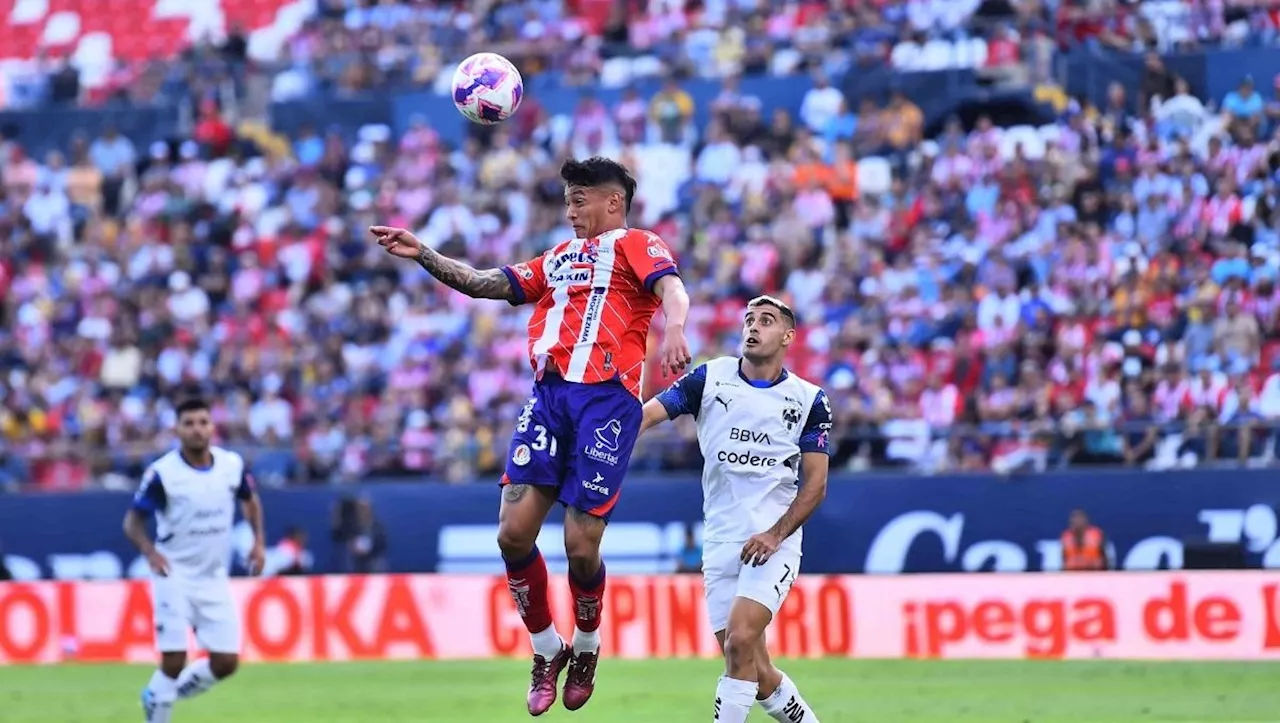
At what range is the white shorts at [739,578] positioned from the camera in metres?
11.7

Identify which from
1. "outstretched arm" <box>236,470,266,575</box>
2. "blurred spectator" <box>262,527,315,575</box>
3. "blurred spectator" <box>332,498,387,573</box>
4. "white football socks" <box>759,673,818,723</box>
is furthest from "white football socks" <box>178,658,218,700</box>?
"blurred spectator" <box>262,527,315,575</box>

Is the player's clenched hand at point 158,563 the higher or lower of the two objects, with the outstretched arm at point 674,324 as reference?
lower

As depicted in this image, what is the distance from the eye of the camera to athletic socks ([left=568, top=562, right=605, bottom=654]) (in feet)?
37.6

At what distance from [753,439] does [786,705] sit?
152 cm

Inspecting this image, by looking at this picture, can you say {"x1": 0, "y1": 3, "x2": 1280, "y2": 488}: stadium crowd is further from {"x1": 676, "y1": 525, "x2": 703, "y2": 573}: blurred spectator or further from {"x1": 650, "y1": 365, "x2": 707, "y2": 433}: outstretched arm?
{"x1": 650, "y1": 365, "x2": 707, "y2": 433}: outstretched arm

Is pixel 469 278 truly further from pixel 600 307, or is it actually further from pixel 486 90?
pixel 486 90

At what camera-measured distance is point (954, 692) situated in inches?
714

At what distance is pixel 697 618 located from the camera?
893 inches

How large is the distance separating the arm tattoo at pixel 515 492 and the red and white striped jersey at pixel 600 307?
24.1 inches

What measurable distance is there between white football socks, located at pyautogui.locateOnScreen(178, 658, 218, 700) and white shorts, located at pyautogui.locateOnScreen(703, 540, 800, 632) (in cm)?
480

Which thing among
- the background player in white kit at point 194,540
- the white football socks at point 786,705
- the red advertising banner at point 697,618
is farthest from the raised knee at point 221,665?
the red advertising banner at point 697,618

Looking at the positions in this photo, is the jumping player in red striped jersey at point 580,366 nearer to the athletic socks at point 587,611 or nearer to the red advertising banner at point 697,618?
the athletic socks at point 587,611

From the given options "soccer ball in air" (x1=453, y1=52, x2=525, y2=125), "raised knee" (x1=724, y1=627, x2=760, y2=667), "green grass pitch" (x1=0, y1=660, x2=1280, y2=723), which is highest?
"soccer ball in air" (x1=453, y1=52, x2=525, y2=125)

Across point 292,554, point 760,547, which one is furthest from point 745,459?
point 292,554
